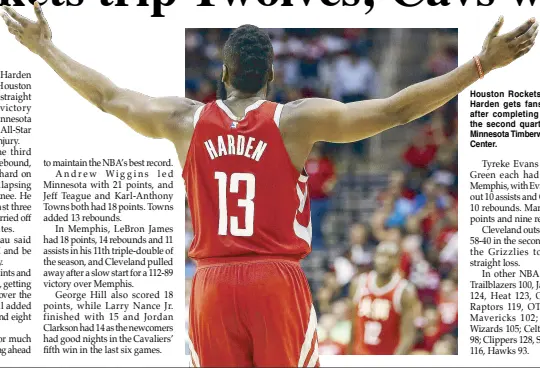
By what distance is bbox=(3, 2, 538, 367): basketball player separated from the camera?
3719mm

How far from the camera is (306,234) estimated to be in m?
3.93

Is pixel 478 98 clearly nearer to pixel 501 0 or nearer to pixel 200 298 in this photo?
pixel 501 0

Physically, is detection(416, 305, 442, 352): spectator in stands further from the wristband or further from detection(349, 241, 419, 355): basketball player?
the wristband

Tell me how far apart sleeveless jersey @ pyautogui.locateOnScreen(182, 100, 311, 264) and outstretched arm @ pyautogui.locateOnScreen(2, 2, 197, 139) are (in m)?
0.24

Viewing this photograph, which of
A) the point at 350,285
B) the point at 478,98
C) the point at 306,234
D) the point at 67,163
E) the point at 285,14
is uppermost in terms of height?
the point at 285,14

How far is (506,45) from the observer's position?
378cm

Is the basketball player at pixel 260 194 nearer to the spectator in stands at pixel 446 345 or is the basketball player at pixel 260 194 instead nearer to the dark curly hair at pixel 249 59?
the dark curly hair at pixel 249 59

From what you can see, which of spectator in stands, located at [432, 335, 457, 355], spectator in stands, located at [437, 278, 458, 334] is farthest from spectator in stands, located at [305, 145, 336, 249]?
spectator in stands, located at [432, 335, 457, 355]

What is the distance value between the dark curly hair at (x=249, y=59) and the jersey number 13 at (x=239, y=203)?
0.43 m

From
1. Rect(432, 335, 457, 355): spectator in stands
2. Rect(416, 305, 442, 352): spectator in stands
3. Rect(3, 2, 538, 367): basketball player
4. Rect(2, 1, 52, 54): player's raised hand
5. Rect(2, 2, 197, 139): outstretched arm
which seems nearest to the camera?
Rect(3, 2, 538, 367): basketball player

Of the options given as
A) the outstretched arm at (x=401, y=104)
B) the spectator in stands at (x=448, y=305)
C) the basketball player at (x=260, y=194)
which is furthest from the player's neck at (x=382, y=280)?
the outstretched arm at (x=401, y=104)

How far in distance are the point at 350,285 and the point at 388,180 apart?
1.52m

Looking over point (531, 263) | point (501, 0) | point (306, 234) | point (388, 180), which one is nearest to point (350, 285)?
point (388, 180)

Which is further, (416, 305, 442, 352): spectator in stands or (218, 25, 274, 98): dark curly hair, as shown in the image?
(416, 305, 442, 352): spectator in stands
